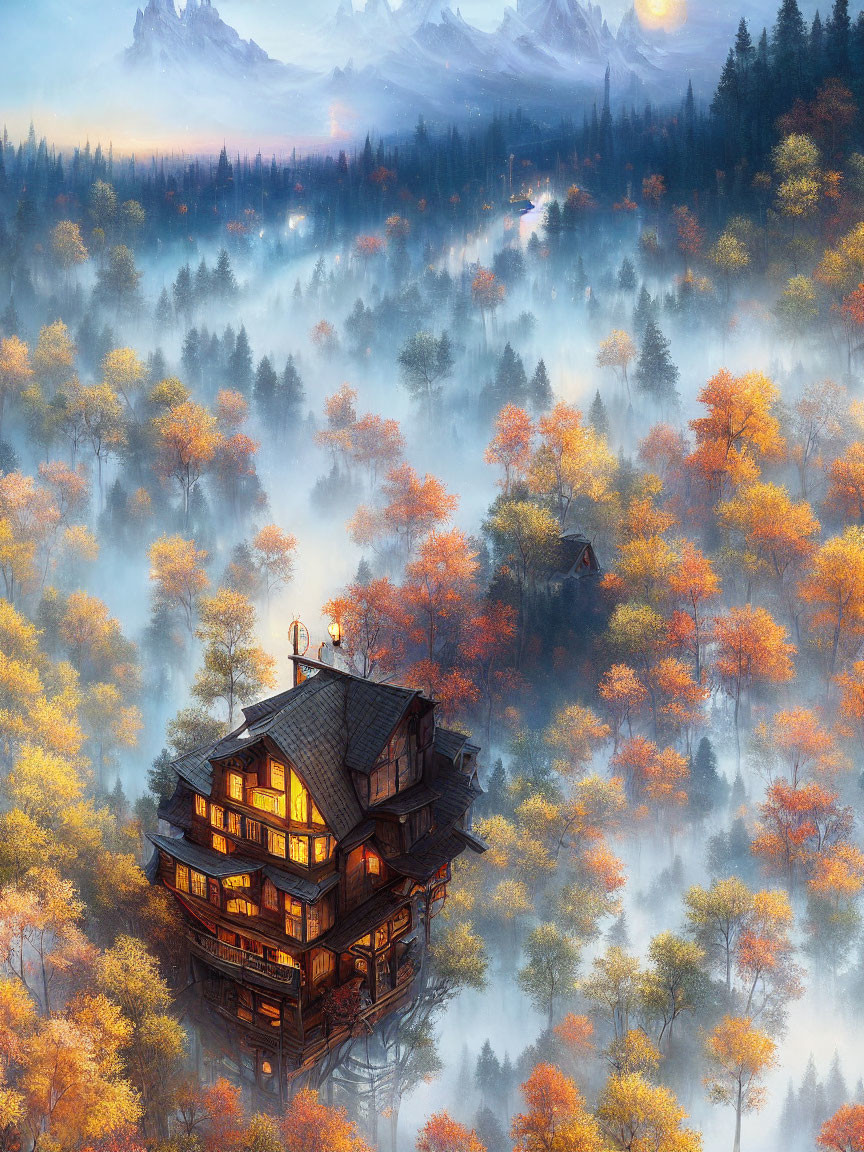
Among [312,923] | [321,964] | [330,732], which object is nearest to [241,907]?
[312,923]

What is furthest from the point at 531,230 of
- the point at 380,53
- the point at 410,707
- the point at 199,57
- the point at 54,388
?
the point at 410,707

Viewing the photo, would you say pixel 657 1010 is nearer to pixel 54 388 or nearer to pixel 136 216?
pixel 54 388

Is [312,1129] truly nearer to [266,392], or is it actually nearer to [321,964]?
[321,964]

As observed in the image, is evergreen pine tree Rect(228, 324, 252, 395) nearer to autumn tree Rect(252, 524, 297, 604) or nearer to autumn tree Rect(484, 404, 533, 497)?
autumn tree Rect(252, 524, 297, 604)

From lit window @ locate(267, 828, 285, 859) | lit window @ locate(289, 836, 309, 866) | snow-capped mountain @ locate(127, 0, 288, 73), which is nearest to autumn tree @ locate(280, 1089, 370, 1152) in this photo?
lit window @ locate(267, 828, 285, 859)

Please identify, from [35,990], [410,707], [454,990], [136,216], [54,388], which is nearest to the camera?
[410,707]

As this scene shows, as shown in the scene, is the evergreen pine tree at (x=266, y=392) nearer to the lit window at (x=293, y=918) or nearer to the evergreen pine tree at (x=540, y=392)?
the evergreen pine tree at (x=540, y=392)
